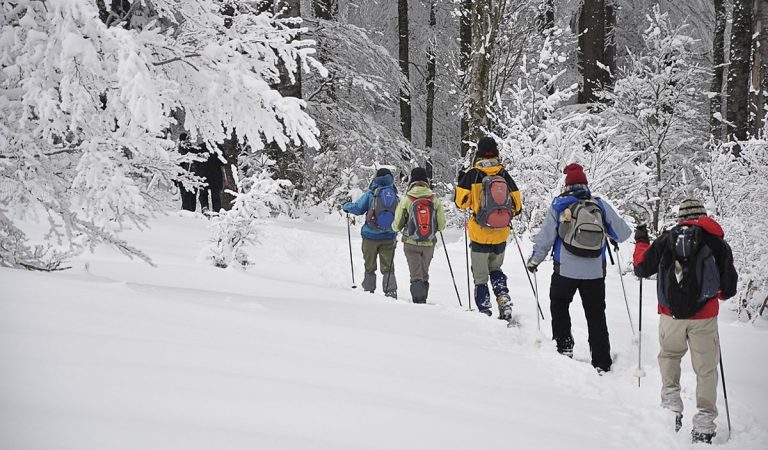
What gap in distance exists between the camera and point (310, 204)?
1368cm

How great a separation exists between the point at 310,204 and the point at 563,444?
11245 millimetres

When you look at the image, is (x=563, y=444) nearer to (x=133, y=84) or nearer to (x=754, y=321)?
(x=133, y=84)

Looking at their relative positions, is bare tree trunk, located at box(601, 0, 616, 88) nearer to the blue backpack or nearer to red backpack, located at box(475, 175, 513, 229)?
the blue backpack

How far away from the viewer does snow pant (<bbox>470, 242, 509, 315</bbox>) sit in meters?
5.92

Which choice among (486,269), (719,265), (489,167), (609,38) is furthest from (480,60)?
(609,38)

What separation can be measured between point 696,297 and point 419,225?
3156mm

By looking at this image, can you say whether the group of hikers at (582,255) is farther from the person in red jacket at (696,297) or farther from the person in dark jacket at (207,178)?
the person in dark jacket at (207,178)

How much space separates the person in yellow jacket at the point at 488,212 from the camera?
5.76 m

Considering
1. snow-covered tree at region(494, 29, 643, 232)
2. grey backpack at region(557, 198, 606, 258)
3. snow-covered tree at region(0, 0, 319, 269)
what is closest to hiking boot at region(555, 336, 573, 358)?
grey backpack at region(557, 198, 606, 258)

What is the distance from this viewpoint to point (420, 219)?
251 inches

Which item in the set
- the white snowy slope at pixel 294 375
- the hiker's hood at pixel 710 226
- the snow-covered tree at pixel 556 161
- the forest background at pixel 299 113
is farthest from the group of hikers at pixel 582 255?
the snow-covered tree at pixel 556 161

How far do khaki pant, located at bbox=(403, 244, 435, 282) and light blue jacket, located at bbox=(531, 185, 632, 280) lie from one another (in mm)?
1803

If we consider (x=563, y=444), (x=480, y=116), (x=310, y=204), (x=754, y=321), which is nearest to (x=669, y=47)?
(x=480, y=116)

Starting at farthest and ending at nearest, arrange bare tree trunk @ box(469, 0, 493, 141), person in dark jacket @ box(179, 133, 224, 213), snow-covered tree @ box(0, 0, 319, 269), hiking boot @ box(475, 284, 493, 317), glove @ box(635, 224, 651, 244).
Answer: person in dark jacket @ box(179, 133, 224, 213) < bare tree trunk @ box(469, 0, 493, 141) < hiking boot @ box(475, 284, 493, 317) < glove @ box(635, 224, 651, 244) < snow-covered tree @ box(0, 0, 319, 269)
